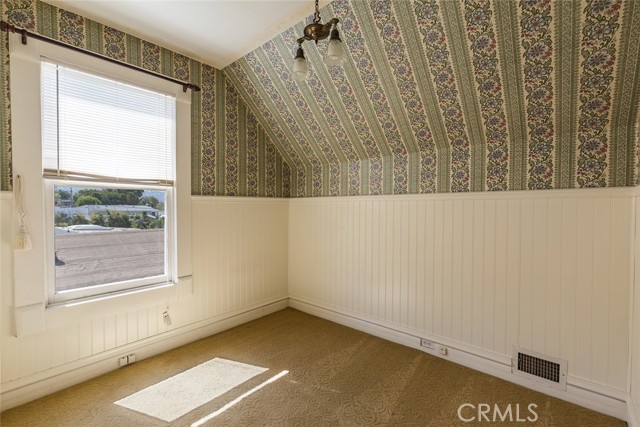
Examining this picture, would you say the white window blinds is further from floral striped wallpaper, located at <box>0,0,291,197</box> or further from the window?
floral striped wallpaper, located at <box>0,0,291,197</box>

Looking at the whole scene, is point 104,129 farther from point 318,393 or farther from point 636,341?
point 636,341

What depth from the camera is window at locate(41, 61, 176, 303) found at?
1952 millimetres

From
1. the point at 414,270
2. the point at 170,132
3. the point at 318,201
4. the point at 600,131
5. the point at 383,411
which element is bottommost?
the point at 383,411

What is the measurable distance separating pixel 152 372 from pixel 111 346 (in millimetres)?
356

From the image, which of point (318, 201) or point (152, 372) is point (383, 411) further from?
point (318, 201)

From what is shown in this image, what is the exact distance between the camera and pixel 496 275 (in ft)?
7.05

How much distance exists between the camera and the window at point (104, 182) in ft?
6.40

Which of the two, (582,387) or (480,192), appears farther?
(480,192)

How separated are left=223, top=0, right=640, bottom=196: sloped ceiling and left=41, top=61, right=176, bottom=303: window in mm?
1033

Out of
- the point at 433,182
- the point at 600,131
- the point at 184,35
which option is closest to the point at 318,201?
the point at 433,182

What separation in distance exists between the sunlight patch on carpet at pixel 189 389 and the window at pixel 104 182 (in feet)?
2.55

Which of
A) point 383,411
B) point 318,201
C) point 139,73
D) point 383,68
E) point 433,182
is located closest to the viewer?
point 383,411

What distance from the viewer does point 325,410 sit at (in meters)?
1.79

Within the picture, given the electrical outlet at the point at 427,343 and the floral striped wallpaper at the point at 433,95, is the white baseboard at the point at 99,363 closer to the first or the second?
the floral striped wallpaper at the point at 433,95
